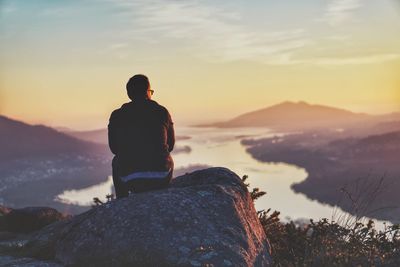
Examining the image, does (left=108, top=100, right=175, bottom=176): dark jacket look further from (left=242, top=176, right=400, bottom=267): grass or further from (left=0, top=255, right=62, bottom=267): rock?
(left=242, top=176, right=400, bottom=267): grass

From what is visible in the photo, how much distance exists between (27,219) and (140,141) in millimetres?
7231

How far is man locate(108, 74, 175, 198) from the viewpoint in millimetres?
8688

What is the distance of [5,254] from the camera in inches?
347

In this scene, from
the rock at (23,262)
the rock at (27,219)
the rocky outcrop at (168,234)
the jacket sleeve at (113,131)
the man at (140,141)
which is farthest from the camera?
the rock at (27,219)

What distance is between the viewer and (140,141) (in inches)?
345

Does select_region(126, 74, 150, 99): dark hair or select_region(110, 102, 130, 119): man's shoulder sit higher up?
select_region(126, 74, 150, 99): dark hair

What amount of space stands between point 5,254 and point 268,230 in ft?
18.2

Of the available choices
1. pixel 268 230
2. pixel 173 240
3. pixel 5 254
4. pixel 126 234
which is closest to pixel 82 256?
pixel 126 234

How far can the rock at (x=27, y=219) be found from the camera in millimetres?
13758

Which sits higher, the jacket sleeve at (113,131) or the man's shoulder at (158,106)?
the man's shoulder at (158,106)

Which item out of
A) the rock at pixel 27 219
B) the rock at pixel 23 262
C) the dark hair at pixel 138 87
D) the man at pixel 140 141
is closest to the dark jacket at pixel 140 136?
the man at pixel 140 141

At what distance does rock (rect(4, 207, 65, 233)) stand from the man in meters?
6.16

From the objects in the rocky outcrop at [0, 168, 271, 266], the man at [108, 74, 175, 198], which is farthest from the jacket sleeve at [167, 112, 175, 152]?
the rocky outcrop at [0, 168, 271, 266]

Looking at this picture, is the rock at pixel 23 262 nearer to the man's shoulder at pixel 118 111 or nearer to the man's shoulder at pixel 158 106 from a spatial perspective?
the man's shoulder at pixel 118 111
